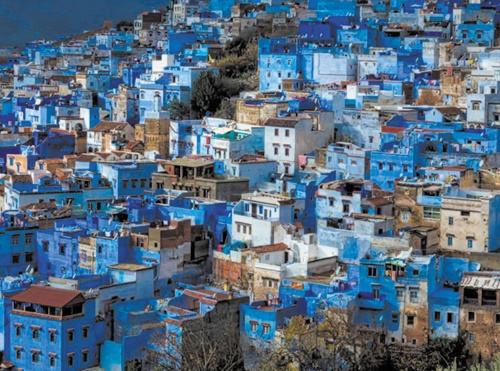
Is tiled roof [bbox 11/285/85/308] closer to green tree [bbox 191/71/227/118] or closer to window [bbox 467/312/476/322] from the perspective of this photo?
window [bbox 467/312/476/322]

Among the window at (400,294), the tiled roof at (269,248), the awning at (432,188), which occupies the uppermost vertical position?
the awning at (432,188)

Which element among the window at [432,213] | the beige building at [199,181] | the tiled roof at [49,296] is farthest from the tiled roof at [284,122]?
the tiled roof at [49,296]

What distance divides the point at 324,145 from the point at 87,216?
6781mm

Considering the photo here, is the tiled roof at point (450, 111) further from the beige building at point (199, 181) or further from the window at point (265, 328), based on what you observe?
the window at point (265, 328)

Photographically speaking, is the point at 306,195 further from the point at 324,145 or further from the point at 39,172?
the point at 39,172

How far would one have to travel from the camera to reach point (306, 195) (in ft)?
86.0

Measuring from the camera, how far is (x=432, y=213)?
2389cm

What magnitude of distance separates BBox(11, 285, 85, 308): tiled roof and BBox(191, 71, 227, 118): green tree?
1404cm

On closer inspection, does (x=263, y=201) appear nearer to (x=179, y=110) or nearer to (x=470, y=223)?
(x=470, y=223)

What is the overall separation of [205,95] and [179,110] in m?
0.92

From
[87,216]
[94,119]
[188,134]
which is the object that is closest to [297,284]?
[87,216]

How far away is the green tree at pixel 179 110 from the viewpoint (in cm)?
3481

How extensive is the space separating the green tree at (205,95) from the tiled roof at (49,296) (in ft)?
46.1

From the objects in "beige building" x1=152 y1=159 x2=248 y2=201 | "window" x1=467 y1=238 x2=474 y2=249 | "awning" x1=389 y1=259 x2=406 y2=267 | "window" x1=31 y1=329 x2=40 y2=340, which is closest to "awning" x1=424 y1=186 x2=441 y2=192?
"window" x1=467 y1=238 x2=474 y2=249
